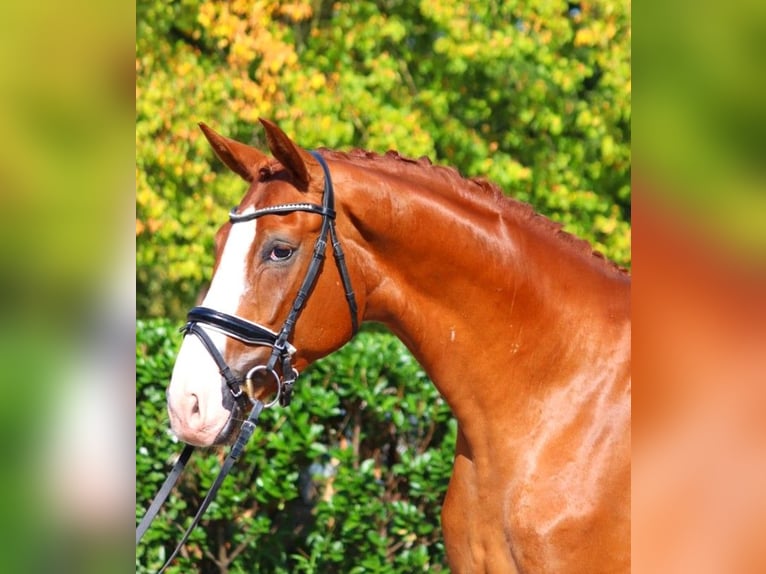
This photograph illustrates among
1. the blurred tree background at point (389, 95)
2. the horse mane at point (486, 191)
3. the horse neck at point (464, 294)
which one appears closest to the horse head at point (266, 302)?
the horse neck at point (464, 294)

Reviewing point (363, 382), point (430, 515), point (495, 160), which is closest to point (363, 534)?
point (430, 515)

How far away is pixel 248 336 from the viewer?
92.7 inches

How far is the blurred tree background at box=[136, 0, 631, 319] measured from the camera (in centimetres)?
679

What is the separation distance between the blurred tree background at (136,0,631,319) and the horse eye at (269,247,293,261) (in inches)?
170

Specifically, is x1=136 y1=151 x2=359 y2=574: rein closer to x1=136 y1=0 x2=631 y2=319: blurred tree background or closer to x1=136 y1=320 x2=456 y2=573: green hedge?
x1=136 y1=320 x2=456 y2=573: green hedge

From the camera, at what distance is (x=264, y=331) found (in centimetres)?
238

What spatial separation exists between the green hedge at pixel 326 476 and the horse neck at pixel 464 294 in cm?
196

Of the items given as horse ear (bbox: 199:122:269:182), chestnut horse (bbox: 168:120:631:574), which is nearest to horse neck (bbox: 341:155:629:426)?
chestnut horse (bbox: 168:120:631:574)

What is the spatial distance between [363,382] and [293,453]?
51 centimetres

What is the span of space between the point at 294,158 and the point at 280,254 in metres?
0.27

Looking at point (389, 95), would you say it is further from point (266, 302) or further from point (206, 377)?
point (206, 377)
